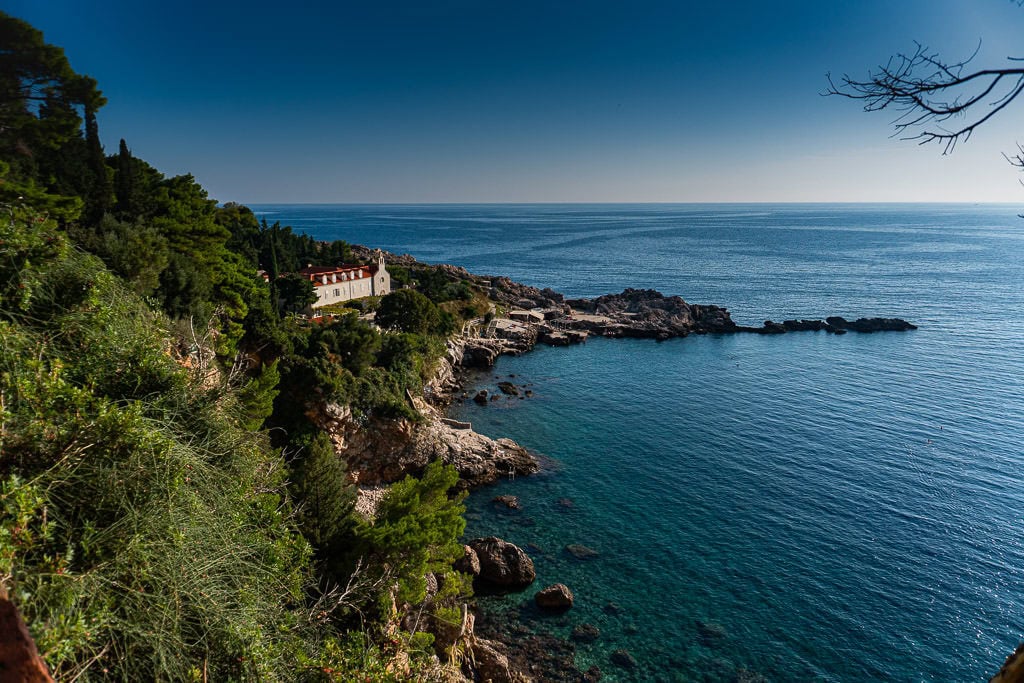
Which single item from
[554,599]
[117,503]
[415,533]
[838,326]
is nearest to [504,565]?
[554,599]

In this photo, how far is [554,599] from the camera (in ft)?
73.9

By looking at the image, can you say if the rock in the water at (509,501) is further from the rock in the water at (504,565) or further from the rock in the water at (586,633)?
the rock in the water at (586,633)

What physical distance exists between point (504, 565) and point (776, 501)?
17.7 m

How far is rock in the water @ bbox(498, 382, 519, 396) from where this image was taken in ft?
161

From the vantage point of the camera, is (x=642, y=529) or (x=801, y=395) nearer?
(x=642, y=529)

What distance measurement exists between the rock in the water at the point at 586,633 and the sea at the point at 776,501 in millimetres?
301

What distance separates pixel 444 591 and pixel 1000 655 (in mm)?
22400

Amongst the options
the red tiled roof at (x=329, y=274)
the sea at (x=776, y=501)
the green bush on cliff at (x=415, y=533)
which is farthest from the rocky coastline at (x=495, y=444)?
the red tiled roof at (x=329, y=274)

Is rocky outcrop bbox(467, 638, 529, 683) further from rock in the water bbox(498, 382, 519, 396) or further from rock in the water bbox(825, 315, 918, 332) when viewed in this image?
rock in the water bbox(825, 315, 918, 332)

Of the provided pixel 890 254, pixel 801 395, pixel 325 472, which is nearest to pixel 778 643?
pixel 325 472

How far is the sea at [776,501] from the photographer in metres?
21.0

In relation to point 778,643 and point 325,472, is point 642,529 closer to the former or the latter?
point 778,643

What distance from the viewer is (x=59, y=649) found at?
4.75 meters

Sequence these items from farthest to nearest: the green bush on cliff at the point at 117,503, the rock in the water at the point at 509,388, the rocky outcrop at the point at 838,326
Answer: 1. the rocky outcrop at the point at 838,326
2. the rock in the water at the point at 509,388
3. the green bush on cliff at the point at 117,503
